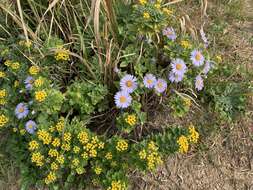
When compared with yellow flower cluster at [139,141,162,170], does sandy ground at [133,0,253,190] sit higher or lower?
lower

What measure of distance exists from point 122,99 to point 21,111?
0.51 meters

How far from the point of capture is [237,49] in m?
2.64

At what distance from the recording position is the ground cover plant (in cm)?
204

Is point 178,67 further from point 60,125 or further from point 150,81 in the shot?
point 60,125

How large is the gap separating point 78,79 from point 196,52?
66 cm

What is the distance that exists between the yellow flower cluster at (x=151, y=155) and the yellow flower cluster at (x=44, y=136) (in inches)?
17.8

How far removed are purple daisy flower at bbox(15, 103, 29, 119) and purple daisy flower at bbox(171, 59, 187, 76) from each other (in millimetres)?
767

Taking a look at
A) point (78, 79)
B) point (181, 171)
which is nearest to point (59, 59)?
point (78, 79)

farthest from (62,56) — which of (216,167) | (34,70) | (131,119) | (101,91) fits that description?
(216,167)

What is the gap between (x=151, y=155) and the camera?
195 centimetres

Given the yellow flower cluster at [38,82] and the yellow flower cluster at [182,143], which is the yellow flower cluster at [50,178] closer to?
the yellow flower cluster at [38,82]

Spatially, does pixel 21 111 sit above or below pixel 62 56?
below

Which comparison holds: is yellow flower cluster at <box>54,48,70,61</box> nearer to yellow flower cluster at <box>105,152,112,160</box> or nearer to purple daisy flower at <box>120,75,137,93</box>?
purple daisy flower at <box>120,75,137,93</box>

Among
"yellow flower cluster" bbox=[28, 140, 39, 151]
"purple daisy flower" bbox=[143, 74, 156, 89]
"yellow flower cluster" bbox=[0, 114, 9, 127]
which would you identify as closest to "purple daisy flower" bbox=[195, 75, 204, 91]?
"purple daisy flower" bbox=[143, 74, 156, 89]
